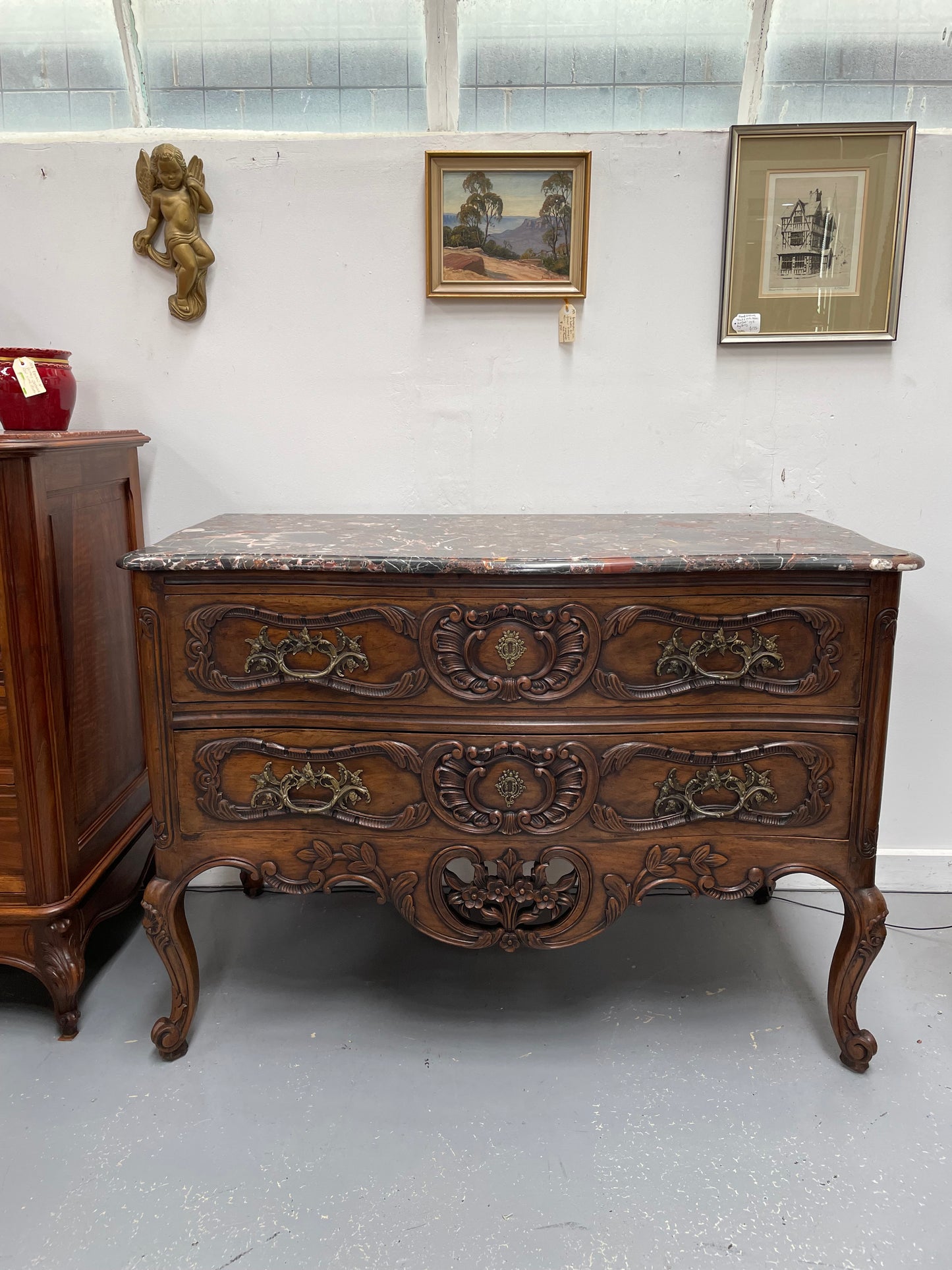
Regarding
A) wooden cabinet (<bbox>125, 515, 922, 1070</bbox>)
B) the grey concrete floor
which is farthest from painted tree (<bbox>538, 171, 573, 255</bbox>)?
the grey concrete floor

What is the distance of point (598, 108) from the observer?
85.4 inches

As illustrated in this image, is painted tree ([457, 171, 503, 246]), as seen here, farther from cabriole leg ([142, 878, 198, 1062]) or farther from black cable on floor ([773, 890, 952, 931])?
black cable on floor ([773, 890, 952, 931])

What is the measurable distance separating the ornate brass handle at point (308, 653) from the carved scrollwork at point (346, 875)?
35 cm

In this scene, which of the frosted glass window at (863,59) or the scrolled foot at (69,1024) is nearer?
the scrolled foot at (69,1024)

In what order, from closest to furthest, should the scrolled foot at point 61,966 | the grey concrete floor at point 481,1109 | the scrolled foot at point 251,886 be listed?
the grey concrete floor at point 481,1109, the scrolled foot at point 61,966, the scrolled foot at point 251,886

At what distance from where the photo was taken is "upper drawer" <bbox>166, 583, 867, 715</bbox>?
5.14ft

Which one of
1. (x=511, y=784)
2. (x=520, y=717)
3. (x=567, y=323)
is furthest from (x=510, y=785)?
(x=567, y=323)

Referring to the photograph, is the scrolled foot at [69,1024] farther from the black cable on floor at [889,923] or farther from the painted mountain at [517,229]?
the painted mountain at [517,229]

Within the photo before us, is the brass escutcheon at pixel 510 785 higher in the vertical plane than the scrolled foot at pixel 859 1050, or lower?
higher

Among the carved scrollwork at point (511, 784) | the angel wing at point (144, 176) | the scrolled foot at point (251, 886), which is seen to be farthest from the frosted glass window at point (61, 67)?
the scrolled foot at point (251, 886)

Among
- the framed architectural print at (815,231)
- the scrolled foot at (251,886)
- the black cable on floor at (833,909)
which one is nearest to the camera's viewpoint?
the framed architectural print at (815,231)

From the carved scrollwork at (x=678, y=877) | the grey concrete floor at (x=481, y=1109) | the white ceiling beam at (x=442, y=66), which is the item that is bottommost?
the grey concrete floor at (x=481, y=1109)

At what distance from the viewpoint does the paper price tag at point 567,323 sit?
2.15 metres

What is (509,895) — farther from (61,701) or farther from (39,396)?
(39,396)
